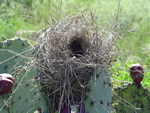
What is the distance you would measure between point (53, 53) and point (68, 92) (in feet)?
0.67

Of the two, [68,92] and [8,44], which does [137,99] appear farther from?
[8,44]

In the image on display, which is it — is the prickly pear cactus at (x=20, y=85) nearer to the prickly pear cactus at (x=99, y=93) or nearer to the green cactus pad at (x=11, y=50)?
the green cactus pad at (x=11, y=50)

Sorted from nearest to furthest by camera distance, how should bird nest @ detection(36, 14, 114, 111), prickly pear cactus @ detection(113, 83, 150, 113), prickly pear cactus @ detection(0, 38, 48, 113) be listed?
bird nest @ detection(36, 14, 114, 111)
prickly pear cactus @ detection(0, 38, 48, 113)
prickly pear cactus @ detection(113, 83, 150, 113)

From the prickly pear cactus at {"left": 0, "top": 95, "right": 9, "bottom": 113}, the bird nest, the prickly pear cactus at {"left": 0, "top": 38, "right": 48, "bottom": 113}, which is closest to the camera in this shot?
the bird nest

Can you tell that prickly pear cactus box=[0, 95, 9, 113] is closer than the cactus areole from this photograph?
No

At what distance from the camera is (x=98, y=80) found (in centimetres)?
149

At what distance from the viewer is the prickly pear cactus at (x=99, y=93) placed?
4.79 feet

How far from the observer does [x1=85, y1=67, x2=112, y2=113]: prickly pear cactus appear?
1.46m

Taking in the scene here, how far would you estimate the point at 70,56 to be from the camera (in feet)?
4.88

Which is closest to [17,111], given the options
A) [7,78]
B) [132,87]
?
[7,78]

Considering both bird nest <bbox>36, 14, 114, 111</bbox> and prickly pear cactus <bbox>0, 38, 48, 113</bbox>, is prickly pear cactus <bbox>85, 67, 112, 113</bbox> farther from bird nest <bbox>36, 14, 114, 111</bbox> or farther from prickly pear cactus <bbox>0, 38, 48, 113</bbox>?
prickly pear cactus <bbox>0, 38, 48, 113</bbox>

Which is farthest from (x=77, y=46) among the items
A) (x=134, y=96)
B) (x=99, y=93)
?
(x=134, y=96)

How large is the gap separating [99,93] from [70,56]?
0.24 metres

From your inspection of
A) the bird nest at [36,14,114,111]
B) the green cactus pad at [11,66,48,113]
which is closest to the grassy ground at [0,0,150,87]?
the bird nest at [36,14,114,111]
